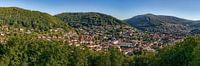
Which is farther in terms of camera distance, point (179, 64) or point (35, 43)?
point (35, 43)

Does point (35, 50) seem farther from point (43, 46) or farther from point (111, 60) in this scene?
point (111, 60)

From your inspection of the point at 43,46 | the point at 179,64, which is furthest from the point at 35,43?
the point at 179,64

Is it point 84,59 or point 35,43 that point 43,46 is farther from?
point 84,59

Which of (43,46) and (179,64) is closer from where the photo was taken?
(179,64)

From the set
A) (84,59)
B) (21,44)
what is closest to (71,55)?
(84,59)

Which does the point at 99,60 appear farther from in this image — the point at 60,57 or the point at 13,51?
the point at 13,51

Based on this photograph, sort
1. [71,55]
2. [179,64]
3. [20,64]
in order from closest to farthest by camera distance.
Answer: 1. [179,64]
2. [20,64]
3. [71,55]

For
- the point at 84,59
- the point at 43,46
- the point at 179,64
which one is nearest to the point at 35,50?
the point at 43,46

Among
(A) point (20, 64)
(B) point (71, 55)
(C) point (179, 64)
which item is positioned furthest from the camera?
(B) point (71, 55)
